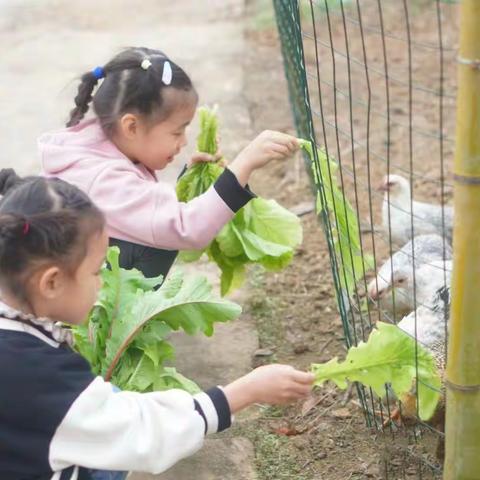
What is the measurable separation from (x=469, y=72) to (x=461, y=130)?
0.11 meters

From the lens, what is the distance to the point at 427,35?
7840 mm

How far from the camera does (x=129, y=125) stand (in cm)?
307

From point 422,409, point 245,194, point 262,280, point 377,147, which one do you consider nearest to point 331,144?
point 377,147

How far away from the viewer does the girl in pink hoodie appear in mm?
2922

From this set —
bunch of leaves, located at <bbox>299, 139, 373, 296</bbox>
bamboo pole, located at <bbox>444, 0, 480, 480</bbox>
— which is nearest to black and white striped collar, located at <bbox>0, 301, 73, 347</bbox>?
bamboo pole, located at <bbox>444, 0, 480, 480</bbox>

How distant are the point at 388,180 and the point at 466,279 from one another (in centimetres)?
59

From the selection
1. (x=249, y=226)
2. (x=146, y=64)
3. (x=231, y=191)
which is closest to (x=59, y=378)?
(x=231, y=191)

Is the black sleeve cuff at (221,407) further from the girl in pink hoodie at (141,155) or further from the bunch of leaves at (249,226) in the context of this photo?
the bunch of leaves at (249,226)

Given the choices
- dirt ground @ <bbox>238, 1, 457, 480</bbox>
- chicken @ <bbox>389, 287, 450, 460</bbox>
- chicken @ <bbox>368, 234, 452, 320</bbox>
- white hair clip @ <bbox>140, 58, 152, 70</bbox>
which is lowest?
dirt ground @ <bbox>238, 1, 457, 480</bbox>

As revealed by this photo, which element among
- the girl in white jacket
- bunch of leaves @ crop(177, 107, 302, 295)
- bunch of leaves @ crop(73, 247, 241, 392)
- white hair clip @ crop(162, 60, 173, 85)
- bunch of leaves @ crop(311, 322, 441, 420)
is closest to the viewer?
the girl in white jacket

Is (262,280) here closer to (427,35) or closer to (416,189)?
(416,189)

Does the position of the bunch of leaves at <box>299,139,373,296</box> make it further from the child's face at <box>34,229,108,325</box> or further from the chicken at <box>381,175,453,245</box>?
the chicken at <box>381,175,453,245</box>

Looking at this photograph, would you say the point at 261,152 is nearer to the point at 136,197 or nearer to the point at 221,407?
the point at 136,197

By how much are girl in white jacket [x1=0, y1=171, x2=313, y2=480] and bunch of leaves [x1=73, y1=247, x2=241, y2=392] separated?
0.59 metres
